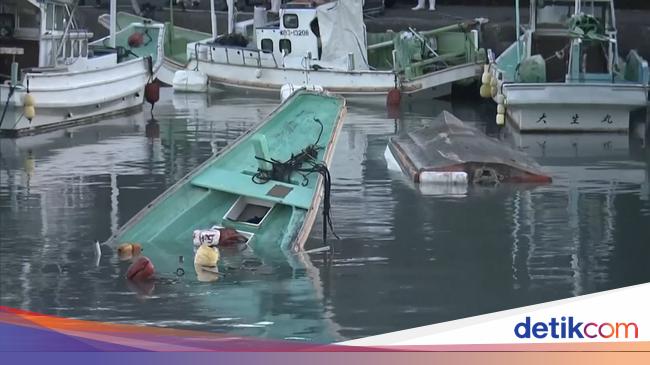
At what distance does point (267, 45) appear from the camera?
31.8 meters

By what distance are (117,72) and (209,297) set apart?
15952 millimetres

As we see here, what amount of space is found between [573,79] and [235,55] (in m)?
10.7

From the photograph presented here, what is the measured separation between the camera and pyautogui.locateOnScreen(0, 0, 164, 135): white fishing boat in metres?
23.2

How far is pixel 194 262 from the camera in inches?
503

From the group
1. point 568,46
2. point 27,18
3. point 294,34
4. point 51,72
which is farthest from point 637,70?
Result: point 27,18

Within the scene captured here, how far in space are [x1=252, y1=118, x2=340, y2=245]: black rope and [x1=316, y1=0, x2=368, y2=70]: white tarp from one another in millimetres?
16414

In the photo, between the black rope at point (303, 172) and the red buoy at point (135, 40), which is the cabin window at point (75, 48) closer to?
the red buoy at point (135, 40)

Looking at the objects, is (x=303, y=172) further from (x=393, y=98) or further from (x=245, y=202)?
(x=393, y=98)

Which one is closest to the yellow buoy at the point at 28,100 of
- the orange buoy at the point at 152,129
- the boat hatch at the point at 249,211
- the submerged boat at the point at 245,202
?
the orange buoy at the point at 152,129

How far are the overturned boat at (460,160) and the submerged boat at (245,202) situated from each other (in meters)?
3.05

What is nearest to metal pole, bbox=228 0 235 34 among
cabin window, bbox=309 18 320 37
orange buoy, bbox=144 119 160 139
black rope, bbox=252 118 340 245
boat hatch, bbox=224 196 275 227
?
cabin window, bbox=309 18 320 37

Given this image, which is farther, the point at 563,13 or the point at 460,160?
the point at 563,13

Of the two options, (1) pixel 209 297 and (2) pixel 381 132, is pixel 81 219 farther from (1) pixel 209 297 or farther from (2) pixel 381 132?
(2) pixel 381 132

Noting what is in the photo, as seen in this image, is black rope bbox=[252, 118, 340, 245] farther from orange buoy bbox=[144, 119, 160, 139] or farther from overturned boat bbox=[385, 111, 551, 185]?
orange buoy bbox=[144, 119, 160, 139]
